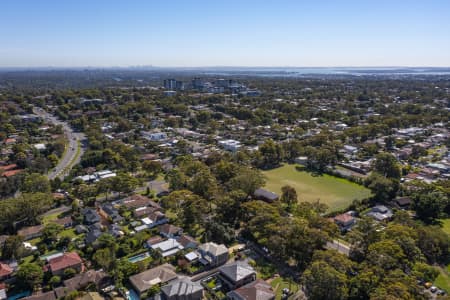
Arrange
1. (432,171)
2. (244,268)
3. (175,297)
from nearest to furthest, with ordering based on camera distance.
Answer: (175,297) < (244,268) < (432,171)

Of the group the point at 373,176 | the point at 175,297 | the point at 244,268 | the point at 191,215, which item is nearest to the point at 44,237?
the point at 191,215

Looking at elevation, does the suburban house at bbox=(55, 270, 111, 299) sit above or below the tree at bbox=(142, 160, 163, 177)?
below

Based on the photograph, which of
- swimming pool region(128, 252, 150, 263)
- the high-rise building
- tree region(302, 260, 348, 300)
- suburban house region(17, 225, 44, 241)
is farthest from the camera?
the high-rise building

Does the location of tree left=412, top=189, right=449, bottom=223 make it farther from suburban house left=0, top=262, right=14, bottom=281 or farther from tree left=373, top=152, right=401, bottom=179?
suburban house left=0, top=262, right=14, bottom=281

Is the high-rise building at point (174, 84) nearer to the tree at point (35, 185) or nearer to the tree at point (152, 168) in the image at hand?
the tree at point (152, 168)

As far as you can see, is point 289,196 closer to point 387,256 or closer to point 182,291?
point 387,256

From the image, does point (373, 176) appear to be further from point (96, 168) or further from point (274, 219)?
point (96, 168)

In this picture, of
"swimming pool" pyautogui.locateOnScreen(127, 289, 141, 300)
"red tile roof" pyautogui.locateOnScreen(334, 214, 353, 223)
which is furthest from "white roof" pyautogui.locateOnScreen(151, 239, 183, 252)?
"red tile roof" pyautogui.locateOnScreen(334, 214, 353, 223)
